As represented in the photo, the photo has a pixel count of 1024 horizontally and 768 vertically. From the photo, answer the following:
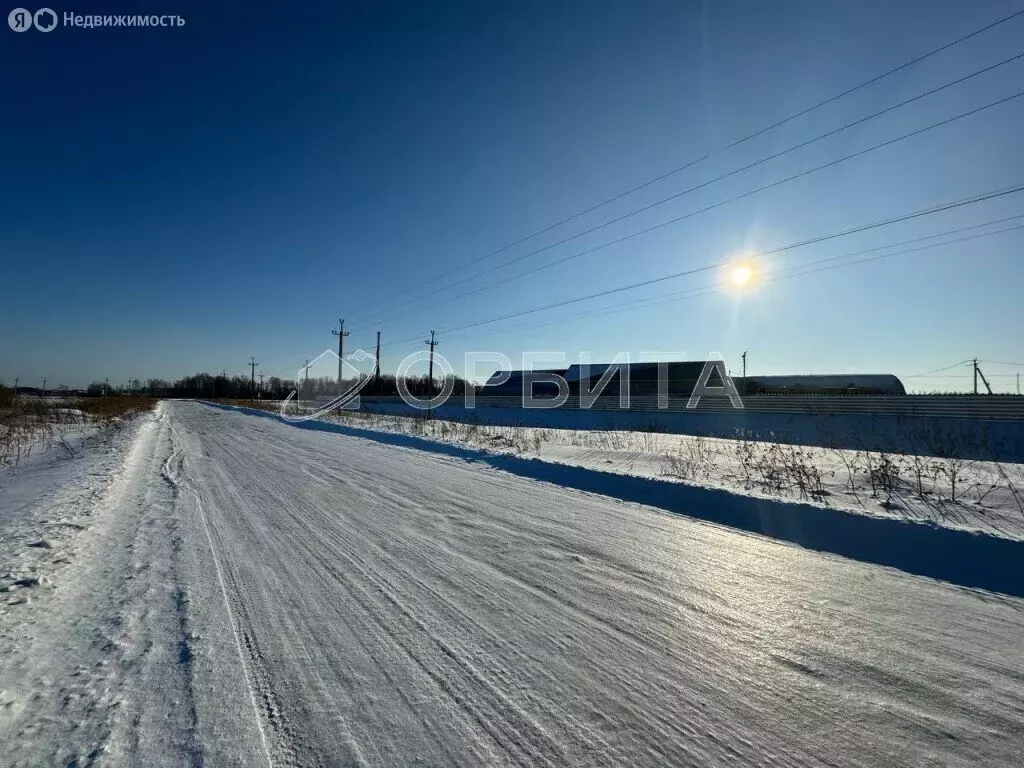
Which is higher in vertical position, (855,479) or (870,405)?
(870,405)

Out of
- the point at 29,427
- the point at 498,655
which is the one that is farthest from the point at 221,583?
the point at 29,427

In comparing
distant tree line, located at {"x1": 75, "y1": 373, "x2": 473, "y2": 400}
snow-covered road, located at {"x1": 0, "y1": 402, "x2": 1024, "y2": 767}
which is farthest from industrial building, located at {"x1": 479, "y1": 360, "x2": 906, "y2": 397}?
snow-covered road, located at {"x1": 0, "y1": 402, "x2": 1024, "y2": 767}

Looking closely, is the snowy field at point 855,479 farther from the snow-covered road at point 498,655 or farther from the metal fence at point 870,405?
the metal fence at point 870,405

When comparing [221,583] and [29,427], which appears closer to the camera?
[221,583]

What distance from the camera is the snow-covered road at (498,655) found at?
6.29 feet

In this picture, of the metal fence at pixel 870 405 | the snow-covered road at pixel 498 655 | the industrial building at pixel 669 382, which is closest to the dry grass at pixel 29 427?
the snow-covered road at pixel 498 655

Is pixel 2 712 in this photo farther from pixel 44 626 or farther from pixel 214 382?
pixel 214 382

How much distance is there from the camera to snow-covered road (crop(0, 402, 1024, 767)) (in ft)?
6.29

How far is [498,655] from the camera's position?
2555 mm

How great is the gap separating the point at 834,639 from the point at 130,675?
3994mm

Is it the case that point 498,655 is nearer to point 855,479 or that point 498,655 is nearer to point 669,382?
point 855,479

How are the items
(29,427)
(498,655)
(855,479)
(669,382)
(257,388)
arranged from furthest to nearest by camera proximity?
(257,388), (669,382), (29,427), (855,479), (498,655)

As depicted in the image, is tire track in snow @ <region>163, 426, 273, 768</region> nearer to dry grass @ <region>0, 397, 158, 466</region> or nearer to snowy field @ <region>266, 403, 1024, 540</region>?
dry grass @ <region>0, 397, 158, 466</region>

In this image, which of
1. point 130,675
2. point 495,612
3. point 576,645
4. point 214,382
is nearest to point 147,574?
point 130,675
